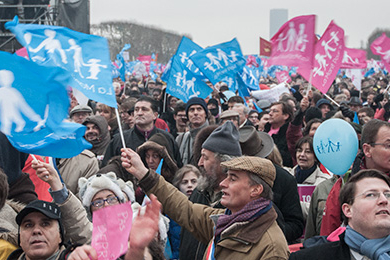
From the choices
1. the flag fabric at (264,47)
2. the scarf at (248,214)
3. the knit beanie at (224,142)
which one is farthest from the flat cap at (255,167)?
the flag fabric at (264,47)

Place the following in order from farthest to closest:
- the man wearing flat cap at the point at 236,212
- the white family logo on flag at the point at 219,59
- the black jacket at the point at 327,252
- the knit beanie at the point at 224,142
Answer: the white family logo on flag at the point at 219,59 → the knit beanie at the point at 224,142 → the man wearing flat cap at the point at 236,212 → the black jacket at the point at 327,252

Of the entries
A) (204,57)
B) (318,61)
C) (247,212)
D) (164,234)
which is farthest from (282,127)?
(247,212)

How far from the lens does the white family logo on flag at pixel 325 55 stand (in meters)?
7.99

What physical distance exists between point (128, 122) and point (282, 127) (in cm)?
237

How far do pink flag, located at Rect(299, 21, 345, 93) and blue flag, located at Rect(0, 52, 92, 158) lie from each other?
4.97m

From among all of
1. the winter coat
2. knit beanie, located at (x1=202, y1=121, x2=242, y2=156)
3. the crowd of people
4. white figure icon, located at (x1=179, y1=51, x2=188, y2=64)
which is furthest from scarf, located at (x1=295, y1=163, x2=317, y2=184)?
white figure icon, located at (x1=179, y1=51, x2=188, y2=64)

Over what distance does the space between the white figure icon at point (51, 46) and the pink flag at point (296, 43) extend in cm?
491

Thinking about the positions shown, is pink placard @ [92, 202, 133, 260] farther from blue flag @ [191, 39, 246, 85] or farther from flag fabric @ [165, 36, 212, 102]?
blue flag @ [191, 39, 246, 85]

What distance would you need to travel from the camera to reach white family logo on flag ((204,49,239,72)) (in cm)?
865

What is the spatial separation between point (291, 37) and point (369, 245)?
20.7 feet

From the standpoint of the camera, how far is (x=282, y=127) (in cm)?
684

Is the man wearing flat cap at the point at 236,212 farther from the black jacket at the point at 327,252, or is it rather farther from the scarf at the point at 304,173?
the scarf at the point at 304,173

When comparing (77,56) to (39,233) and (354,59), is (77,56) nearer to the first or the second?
(39,233)

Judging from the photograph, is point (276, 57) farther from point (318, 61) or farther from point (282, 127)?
point (282, 127)
